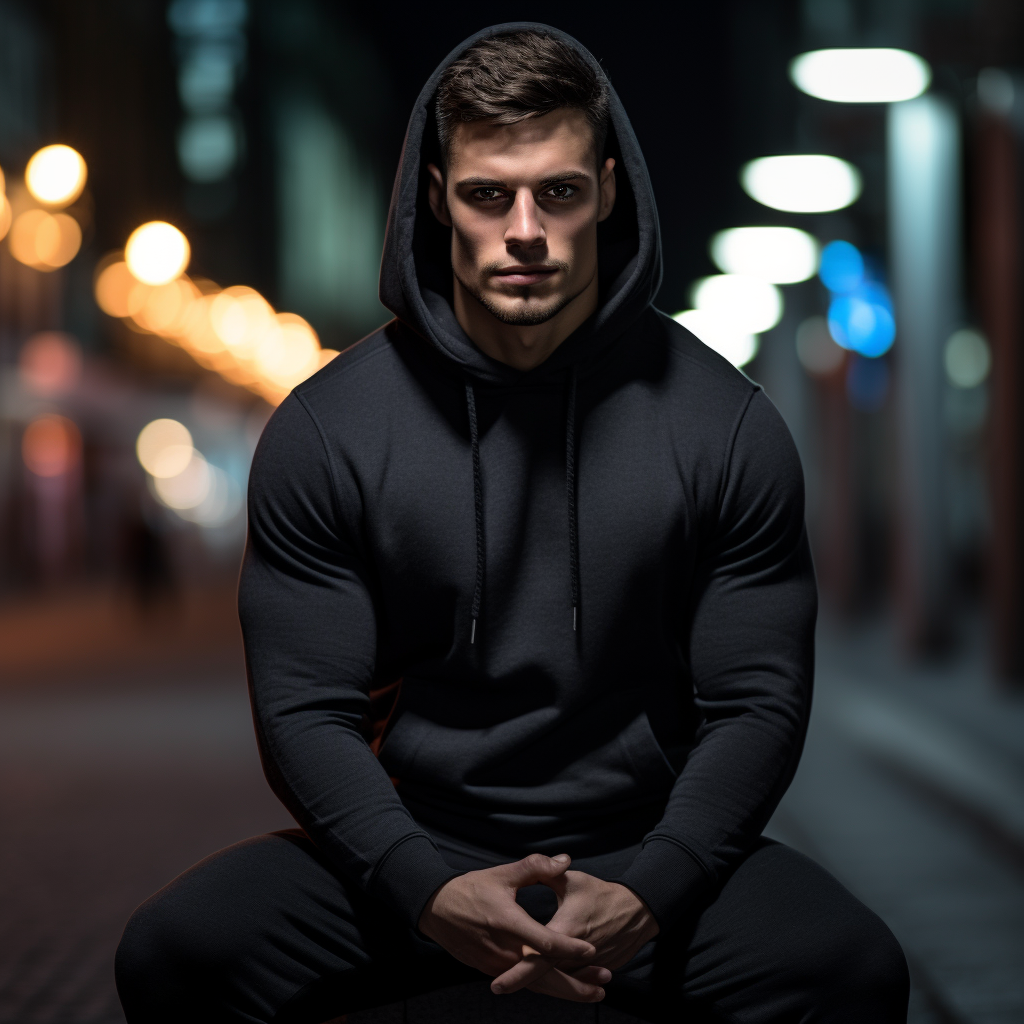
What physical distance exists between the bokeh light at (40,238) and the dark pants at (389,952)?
1484 cm

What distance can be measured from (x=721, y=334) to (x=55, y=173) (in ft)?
47.7

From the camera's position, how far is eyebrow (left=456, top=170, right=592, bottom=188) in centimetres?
266

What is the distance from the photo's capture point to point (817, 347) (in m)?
Result: 24.7

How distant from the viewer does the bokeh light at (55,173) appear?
13594 millimetres

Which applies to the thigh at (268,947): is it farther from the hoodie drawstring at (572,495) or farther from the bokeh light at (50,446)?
the bokeh light at (50,446)

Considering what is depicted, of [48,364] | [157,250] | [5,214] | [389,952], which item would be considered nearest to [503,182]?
[389,952]

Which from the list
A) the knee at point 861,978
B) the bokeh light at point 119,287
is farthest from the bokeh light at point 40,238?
the knee at point 861,978

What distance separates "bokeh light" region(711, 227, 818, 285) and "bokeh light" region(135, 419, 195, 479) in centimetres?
2571

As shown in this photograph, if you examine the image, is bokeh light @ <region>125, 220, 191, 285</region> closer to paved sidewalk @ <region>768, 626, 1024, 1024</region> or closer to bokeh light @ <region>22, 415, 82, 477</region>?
paved sidewalk @ <region>768, 626, 1024, 1024</region>

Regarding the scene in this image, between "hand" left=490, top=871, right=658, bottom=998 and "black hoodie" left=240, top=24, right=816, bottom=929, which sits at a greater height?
"black hoodie" left=240, top=24, right=816, bottom=929

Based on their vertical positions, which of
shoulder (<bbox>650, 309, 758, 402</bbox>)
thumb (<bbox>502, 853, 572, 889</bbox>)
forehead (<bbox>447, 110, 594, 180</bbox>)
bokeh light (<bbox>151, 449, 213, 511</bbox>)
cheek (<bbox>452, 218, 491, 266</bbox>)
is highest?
forehead (<bbox>447, 110, 594, 180</bbox>)

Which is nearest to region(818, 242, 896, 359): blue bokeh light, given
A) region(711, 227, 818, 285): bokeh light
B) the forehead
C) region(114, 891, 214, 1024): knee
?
region(711, 227, 818, 285): bokeh light

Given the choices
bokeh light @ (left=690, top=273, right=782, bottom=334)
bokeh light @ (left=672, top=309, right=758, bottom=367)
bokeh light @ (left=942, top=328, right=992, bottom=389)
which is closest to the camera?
bokeh light @ (left=690, top=273, right=782, bottom=334)

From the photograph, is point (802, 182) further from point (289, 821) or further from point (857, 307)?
point (289, 821)
